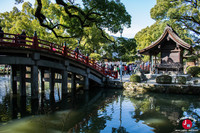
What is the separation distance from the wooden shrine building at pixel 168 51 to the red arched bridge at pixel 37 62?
651 centimetres

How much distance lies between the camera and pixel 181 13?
21.0 meters

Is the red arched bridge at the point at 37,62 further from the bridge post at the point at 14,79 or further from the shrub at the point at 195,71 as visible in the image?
the shrub at the point at 195,71

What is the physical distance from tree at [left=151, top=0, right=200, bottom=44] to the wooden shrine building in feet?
8.22

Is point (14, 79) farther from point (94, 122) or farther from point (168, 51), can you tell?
point (168, 51)

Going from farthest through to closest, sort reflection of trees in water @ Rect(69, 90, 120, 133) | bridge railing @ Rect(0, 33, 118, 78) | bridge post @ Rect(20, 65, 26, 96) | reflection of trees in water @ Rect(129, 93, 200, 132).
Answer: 1. bridge post @ Rect(20, 65, 26, 96)
2. bridge railing @ Rect(0, 33, 118, 78)
3. reflection of trees in water @ Rect(129, 93, 200, 132)
4. reflection of trees in water @ Rect(69, 90, 120, 133)

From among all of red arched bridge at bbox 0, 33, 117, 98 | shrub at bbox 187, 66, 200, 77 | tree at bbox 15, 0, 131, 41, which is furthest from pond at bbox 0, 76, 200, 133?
shrub at bbox 187, 66, 200, 77

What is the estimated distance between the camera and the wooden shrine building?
19.8m

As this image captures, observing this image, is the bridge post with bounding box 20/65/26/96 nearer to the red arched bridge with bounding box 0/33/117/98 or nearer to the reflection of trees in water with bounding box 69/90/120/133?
the red arched bridge with bounding box 0/33/117/98

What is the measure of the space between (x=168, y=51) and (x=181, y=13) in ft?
17.4

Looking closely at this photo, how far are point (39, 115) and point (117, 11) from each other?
10689 millimetres

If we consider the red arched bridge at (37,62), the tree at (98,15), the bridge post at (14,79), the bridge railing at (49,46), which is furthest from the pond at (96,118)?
the tree at (98,15)

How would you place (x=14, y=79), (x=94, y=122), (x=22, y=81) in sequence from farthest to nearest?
1. (x=14, y=79)
2. (x=22, y=81)
3. (x=94, y=122)

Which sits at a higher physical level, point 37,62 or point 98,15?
point 98,15

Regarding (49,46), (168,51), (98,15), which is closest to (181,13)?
(168,51)
